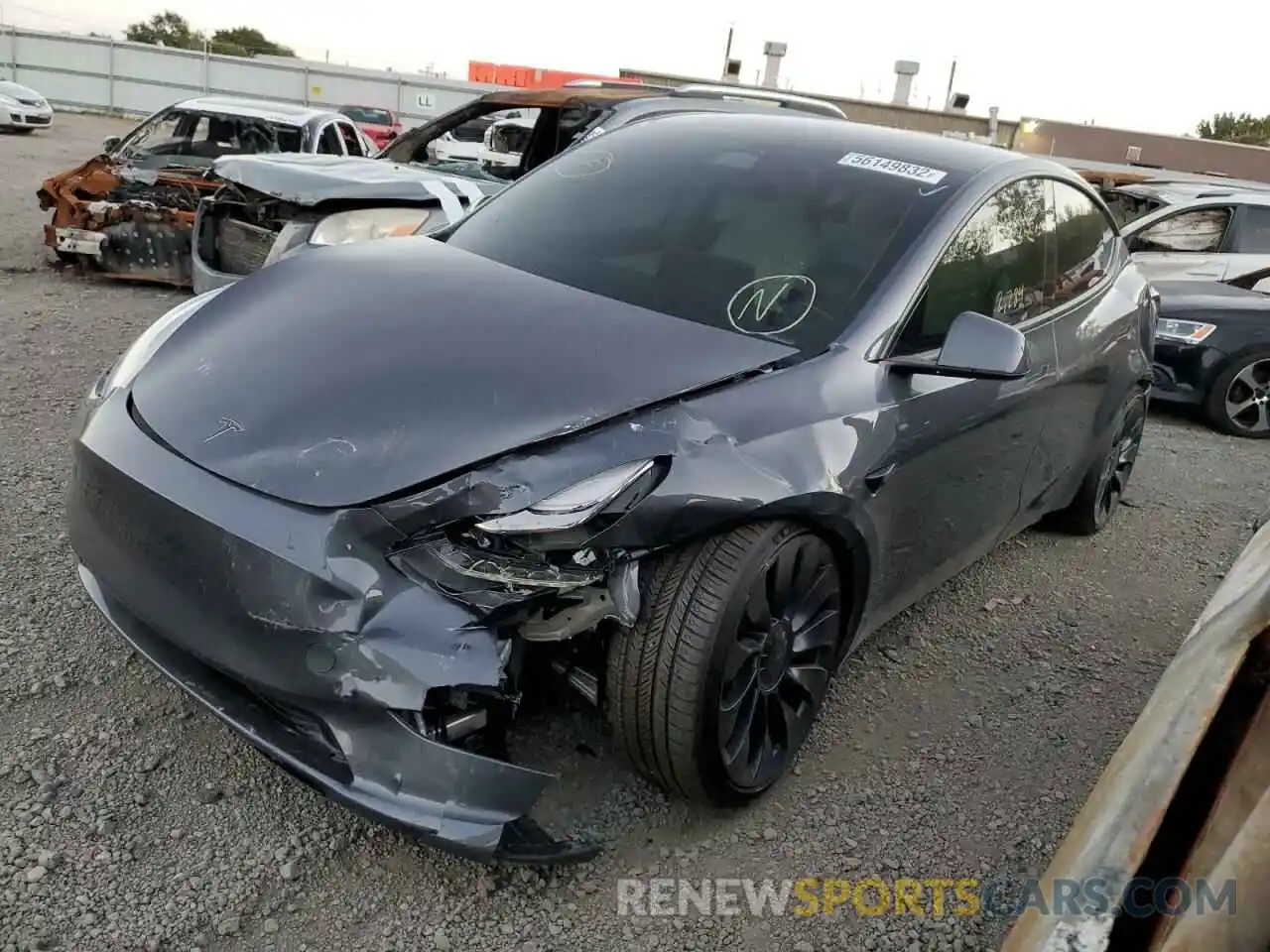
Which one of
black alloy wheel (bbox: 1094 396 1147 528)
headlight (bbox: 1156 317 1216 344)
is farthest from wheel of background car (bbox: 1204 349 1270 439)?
black alloy wheel (bbox: 1094 396 1147 528)

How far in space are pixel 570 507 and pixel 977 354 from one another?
1194mm

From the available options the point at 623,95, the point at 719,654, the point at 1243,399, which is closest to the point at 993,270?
the point at 719,654

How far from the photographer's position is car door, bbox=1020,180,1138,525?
3.53 meters

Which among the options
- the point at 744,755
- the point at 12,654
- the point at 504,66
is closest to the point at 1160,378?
the point at 744,755

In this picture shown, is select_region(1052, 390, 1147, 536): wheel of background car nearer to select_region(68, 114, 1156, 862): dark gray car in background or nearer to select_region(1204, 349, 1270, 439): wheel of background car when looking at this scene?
select_region(68, 114, 1156, 862): dark gray car in background

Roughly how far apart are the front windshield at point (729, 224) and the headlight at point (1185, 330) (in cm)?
463

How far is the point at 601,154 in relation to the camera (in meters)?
3.51

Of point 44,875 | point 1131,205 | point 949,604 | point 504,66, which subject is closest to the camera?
point 44,875

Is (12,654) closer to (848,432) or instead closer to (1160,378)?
(848,432)

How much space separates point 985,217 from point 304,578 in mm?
2296

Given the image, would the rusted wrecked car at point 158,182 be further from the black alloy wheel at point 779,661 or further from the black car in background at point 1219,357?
the black car in background at point 1219,357

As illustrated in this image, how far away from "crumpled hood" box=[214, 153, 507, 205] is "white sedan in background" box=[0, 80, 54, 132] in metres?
18.4

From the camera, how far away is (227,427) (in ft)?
7.21

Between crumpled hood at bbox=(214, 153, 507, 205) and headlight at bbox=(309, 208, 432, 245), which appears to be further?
crumpled hood at bbox=(214, 153, 507, 205)
